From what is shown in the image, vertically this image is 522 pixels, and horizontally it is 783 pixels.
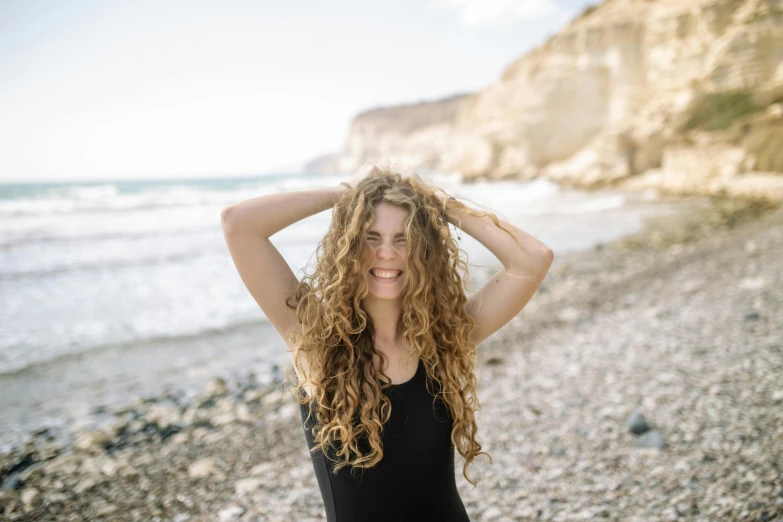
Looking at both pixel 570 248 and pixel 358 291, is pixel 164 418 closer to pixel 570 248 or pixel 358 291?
pixel 358 291

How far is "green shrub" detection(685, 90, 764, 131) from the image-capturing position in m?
22.2

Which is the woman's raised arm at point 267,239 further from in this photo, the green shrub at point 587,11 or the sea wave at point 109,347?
the green shrub at point 587,11

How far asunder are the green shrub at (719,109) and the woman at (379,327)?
25836 mm

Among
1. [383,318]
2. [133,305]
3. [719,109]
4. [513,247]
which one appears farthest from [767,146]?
[383,318]

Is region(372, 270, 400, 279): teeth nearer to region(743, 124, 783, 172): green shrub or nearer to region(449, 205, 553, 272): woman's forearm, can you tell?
region(449, 205, 553, 272): woman's forearm

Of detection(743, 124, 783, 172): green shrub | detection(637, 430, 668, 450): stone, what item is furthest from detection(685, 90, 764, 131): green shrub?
detection(637, 430, 668, 450): stone

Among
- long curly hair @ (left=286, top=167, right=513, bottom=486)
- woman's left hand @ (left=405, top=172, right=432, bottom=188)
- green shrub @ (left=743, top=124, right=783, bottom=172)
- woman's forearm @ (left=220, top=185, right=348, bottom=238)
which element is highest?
green shrub @ (left=743, top=124, right=783, bottom=172)

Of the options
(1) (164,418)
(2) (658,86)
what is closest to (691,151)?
(2) (658,86)

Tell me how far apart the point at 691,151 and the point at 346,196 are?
968 inches

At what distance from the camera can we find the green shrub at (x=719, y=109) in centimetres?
2223

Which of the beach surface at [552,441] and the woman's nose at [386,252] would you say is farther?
the beach surface at [552,441]

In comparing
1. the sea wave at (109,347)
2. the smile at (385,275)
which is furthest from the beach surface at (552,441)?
the sea wave at (109,347)

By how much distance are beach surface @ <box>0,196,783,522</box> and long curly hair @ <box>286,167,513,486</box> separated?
56 cm

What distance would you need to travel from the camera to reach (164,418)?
15.9 ft
